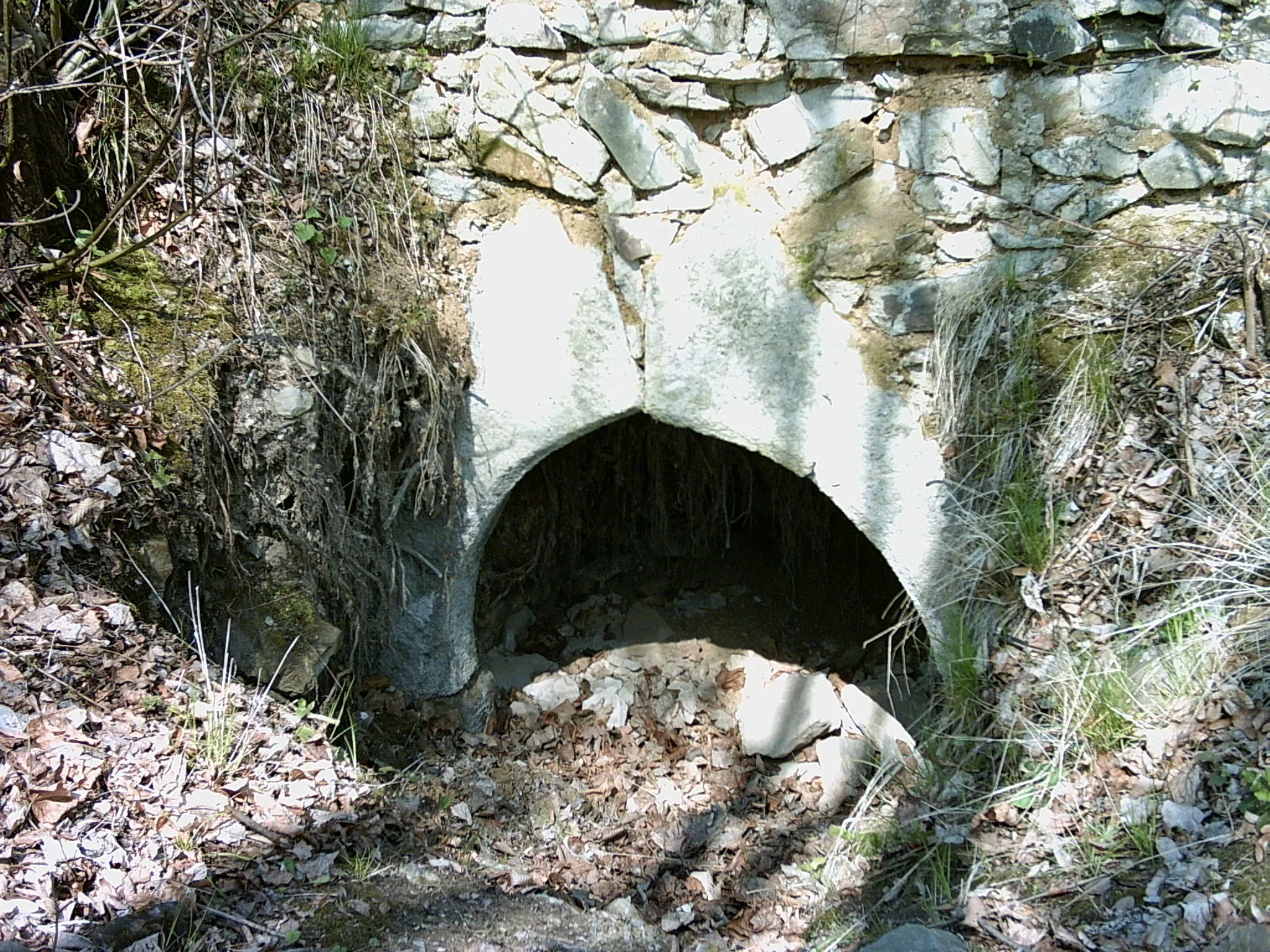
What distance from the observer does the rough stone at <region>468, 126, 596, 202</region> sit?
11.0 ft

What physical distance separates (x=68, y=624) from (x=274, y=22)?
6.15ft

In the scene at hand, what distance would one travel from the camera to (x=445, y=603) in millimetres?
3971

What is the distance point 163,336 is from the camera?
3.12m

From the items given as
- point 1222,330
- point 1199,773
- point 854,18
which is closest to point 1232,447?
point 1222,330

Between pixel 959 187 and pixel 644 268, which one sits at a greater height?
pixel 959 187

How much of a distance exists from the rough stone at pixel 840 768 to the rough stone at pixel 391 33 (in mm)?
3011

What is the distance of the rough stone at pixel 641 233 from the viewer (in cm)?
331

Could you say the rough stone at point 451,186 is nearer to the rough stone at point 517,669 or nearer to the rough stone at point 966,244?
the rough stone at point 966,244

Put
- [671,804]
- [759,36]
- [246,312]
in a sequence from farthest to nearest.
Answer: [671,804]
[246,312]
[759,36]

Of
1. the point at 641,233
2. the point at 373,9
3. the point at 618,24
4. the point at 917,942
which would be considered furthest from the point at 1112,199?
the point at 373,9

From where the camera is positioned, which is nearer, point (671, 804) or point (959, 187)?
point (959, 187)

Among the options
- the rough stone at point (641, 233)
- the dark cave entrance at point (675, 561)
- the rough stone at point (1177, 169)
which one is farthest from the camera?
the dark cave entrance at point (675, 561)

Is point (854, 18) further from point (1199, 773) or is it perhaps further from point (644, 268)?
point (1199, 773)

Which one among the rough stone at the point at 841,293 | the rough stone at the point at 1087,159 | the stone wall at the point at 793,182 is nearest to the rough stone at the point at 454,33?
the stone wall at the point at 793,182
